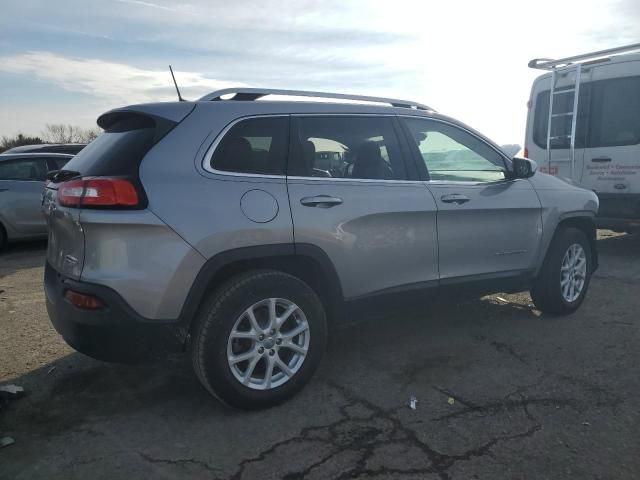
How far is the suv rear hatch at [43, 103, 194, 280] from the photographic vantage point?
9.48 feet

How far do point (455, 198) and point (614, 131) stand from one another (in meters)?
4.24

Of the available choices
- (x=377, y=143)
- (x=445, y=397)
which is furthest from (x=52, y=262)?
(x=445, y=397)

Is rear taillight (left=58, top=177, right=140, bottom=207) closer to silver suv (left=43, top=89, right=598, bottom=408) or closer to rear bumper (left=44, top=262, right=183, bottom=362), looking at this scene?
silver suv (left=43, top=89, right=598, bottom=408)

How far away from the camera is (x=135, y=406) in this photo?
3.41 m

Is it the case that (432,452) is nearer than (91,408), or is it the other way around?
(432,452)

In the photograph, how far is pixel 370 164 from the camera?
382 centimetres

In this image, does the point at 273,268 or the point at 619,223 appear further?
the point at 619,223

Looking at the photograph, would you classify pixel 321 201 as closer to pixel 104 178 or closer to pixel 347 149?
pixel 347 149

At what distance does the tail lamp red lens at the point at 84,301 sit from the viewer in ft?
9.48

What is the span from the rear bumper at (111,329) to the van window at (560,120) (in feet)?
20.9

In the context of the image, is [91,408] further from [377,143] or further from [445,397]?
[377,143]

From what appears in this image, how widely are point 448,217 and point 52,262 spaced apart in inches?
103

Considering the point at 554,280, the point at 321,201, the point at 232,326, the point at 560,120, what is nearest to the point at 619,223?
the point at 560,120

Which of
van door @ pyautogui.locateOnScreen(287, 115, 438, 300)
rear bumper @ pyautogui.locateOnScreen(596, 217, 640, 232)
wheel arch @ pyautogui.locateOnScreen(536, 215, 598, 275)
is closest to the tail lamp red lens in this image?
van door @ pyautogui.locateOnScreen(287, 115, 438, 300)
